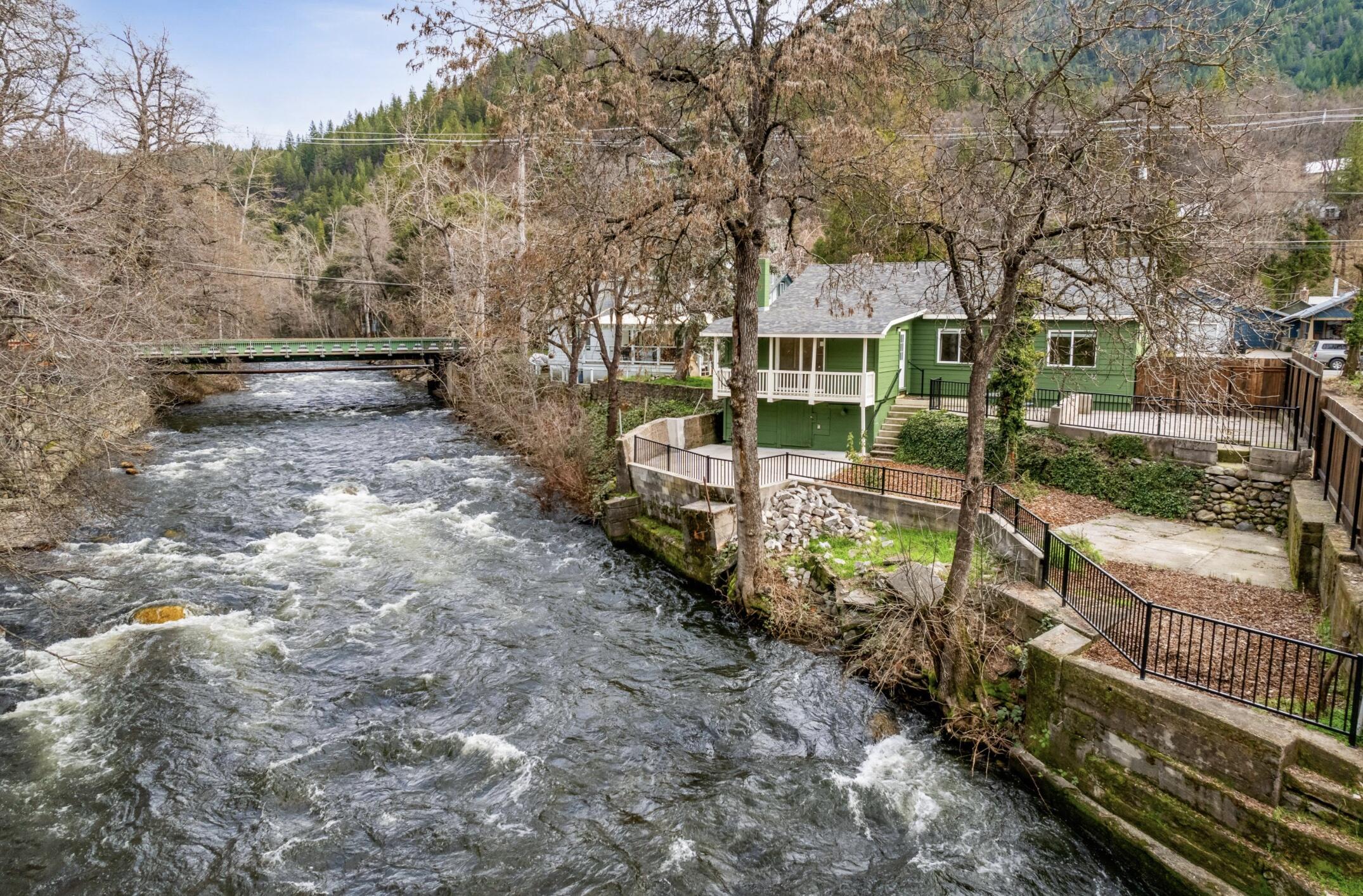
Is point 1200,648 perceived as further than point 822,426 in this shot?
No

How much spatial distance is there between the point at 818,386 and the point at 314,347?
30681 mm

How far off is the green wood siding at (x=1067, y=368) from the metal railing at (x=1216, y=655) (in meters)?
10.6

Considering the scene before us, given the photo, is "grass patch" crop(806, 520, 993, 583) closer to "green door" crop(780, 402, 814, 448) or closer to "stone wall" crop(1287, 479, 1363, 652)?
"stone wall" crop(1287, 479, 1363, 652)

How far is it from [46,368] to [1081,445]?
20.1 metres

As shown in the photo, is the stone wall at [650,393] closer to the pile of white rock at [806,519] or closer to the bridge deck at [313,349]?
the pile of white rock at [806,519]

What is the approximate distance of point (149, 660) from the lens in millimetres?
12633

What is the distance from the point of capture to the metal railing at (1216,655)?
775 cm

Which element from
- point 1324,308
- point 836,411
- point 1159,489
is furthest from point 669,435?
point 1324,308

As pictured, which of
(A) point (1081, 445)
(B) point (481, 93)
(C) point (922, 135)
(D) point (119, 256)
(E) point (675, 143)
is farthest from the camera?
(D) point (119, 256)

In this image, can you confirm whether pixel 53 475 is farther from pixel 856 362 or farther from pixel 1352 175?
pixel 1352 175

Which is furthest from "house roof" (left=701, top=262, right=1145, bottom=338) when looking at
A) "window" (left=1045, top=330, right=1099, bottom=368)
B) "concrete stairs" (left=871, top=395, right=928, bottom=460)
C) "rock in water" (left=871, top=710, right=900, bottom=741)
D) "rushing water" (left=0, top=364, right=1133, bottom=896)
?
"rock in water" (left=871, top=710, right=900, bottom=741)

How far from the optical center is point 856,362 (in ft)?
74.8

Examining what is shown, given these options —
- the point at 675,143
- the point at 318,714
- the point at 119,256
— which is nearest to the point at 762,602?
the point at 318,714

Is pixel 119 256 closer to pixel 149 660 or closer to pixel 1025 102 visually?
pixel 149 660
